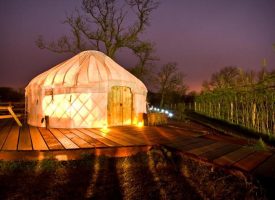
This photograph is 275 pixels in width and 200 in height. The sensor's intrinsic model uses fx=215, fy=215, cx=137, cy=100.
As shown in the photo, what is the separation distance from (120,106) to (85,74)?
1.47 metres

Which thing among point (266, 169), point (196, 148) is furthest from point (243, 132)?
point (266, 169)

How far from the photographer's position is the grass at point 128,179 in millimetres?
2406

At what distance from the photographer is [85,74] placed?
6.50m

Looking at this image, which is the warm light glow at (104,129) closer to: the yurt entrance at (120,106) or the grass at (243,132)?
the yurt entrance at (120,106)

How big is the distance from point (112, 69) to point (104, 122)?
1743 mm

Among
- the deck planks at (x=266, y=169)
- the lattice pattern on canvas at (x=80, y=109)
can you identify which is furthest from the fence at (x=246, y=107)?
the lattice pattern on canvas at (x=80, y=109)

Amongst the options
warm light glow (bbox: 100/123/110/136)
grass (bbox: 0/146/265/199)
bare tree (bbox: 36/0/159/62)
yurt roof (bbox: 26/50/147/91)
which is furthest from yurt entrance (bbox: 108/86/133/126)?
bare tree (bbox: 36/0/159/62)

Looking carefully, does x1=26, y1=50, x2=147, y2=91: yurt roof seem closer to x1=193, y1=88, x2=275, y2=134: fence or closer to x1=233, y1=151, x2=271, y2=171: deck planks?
x1=193, y1=88, x2=275, y2=134: fence

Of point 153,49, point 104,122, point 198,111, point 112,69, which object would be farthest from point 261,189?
point 153,49

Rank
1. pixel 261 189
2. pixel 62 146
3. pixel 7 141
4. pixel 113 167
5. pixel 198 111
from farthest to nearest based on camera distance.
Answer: pixel 198 111, pixel 7 141, pixel 62 146, pixel 113 167, pixel 261 189

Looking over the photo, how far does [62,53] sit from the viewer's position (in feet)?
40.9

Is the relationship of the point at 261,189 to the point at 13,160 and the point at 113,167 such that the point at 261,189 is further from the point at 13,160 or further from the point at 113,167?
the point at 13,160

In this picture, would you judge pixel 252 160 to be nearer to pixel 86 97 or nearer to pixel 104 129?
pixel 104 129

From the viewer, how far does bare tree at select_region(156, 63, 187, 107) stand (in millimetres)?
17531
